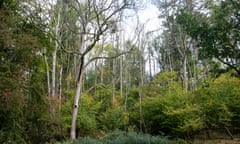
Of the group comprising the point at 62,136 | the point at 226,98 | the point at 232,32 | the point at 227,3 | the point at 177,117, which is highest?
the point at 227,3

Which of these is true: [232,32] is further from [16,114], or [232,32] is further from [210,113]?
[16,114]

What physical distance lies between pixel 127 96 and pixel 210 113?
310 inches

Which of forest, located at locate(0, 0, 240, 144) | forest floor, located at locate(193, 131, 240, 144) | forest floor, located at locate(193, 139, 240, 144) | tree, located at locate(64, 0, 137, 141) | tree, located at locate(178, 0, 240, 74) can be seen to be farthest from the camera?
forest floor, located at locate(193, 131, 240, 144)

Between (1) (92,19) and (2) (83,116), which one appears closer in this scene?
(1) (92,19)

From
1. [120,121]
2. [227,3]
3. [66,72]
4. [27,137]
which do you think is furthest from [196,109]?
[66,72]

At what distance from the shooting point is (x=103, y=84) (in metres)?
14.4

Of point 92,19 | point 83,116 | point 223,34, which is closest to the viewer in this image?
point 223,34

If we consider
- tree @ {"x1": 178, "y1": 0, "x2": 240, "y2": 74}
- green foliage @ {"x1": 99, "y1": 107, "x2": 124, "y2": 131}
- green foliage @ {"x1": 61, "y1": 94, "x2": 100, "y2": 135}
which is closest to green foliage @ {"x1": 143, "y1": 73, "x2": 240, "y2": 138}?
green foliage @ {"x1": 99, "y1": 107, "x2": 124, "y2": 131}

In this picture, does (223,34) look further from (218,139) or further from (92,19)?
(218,139)

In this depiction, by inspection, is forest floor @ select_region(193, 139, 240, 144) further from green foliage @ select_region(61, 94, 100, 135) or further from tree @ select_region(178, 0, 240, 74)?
tree @ select_region(178, 0, 240, 74)

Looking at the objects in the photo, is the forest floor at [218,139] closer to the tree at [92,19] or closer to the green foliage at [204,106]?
the green foliage at [204,106]

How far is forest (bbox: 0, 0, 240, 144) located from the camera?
25.3ft

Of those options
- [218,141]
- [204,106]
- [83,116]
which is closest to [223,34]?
[204,106]

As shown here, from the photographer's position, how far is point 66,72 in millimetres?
20922
